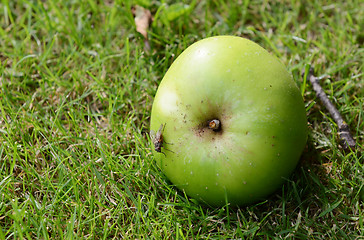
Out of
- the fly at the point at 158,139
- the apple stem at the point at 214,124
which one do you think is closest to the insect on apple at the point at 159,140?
the fly at the point at 158,139

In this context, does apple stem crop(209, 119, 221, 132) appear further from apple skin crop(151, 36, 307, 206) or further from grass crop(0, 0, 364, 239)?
grass crop(0, 0, 364, 239)

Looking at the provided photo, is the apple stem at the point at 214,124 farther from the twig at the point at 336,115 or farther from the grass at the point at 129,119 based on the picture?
the twig at the point at 336,115

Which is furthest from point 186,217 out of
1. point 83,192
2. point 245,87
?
point 245,87

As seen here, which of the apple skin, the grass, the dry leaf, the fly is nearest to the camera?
the apple skin

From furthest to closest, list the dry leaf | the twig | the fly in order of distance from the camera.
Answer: the dry leaf < the twig < the fly

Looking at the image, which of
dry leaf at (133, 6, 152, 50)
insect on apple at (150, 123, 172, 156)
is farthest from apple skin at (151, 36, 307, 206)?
dry leaf at (133, 6, 152, 50)

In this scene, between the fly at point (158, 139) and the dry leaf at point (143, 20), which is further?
the dry leaf at point (143, 20)
